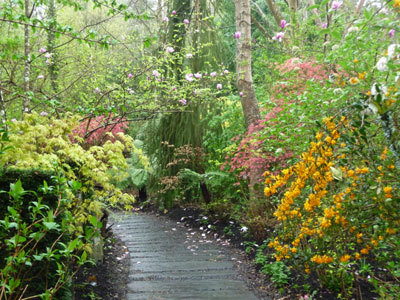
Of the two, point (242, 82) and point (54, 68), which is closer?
point (242, 82)

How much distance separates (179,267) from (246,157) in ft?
5.87

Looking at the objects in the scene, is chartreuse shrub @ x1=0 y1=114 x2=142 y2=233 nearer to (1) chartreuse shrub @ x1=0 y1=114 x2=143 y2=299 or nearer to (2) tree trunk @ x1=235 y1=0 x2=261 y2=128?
(1) chartreuse shrub @ x1=0 y1=114 x2=143 y2=299

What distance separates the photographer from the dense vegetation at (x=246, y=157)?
1996mm

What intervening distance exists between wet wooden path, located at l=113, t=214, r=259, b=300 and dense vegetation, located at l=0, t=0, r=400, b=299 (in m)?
0.45

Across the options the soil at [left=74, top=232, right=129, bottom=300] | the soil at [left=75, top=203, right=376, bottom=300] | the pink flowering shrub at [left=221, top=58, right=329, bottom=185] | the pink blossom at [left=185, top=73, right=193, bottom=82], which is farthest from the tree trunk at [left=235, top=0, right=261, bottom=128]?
the soil at [left=74, top=232, right=129, bottom=300]

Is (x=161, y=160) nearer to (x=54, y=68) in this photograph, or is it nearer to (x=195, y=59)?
(x=195, y=59)

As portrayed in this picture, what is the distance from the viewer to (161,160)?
7.79 metres

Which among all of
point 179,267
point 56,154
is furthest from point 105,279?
point 56,154

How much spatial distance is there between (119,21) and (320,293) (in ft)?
51.9

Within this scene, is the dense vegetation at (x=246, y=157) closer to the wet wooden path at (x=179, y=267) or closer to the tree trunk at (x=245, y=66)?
the tree trunk at (x=245, y=66)

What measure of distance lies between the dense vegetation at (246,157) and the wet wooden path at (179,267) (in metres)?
0.45

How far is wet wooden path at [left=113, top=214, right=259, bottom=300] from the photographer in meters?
3.71

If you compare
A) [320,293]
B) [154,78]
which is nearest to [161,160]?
[154,78]

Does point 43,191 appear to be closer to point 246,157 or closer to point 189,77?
point 246,157
